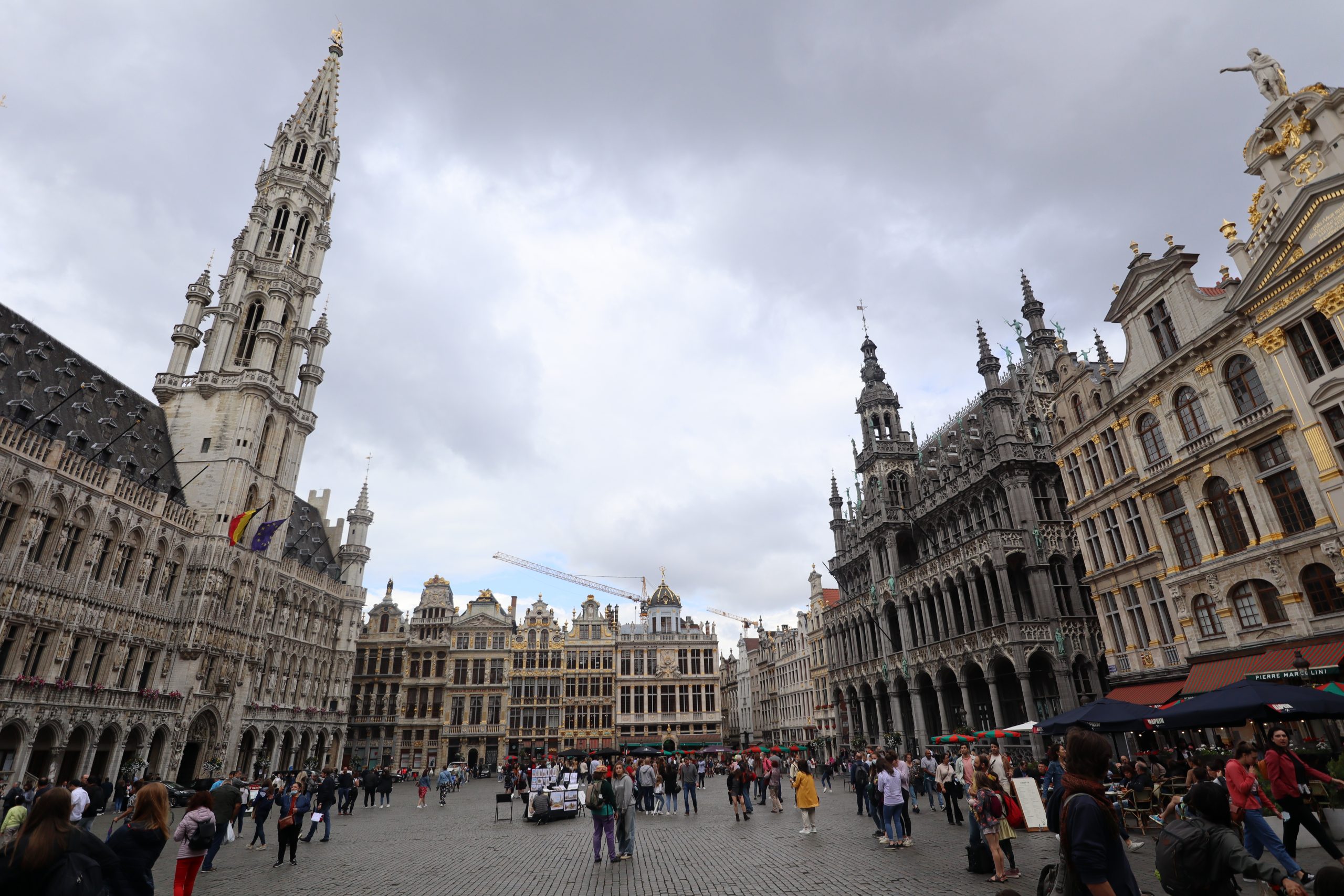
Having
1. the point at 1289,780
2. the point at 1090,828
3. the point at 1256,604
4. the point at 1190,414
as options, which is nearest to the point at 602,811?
the point at 1289,780

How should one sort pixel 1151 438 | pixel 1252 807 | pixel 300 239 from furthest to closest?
pixel 300 239, pixel 1151 438, pixel 1252 807

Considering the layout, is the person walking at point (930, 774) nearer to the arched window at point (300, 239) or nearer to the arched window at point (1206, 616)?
the arched window at point (1206, 616)

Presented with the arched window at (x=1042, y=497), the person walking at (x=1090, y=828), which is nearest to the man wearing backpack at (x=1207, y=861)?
the person walking at (x=1090, y=828)

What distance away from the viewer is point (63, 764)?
1309 inches

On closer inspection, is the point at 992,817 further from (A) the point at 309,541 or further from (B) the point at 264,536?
(A) the point at 309,541

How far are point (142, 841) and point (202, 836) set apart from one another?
3.24 metres

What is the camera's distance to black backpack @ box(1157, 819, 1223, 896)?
466 cm

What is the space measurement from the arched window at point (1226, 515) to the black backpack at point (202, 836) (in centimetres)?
2767

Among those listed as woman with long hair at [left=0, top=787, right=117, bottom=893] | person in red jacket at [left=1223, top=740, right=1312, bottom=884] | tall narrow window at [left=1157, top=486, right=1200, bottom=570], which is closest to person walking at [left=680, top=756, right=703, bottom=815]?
person in red jacket at [left=1223, top=740, right=1312, bottom=884]

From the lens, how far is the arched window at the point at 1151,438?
83.7 feet

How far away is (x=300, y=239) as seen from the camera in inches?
2416

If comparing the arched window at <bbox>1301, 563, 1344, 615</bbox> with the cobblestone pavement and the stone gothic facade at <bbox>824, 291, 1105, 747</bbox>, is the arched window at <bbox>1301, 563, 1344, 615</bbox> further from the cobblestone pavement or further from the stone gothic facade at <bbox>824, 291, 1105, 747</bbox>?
the stone gothic facade at <bbox>824, 291, 1105, 747</bbox>

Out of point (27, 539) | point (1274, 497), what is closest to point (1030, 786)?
point (1274, 497)

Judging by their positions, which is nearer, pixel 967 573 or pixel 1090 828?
pixel 1090 828
